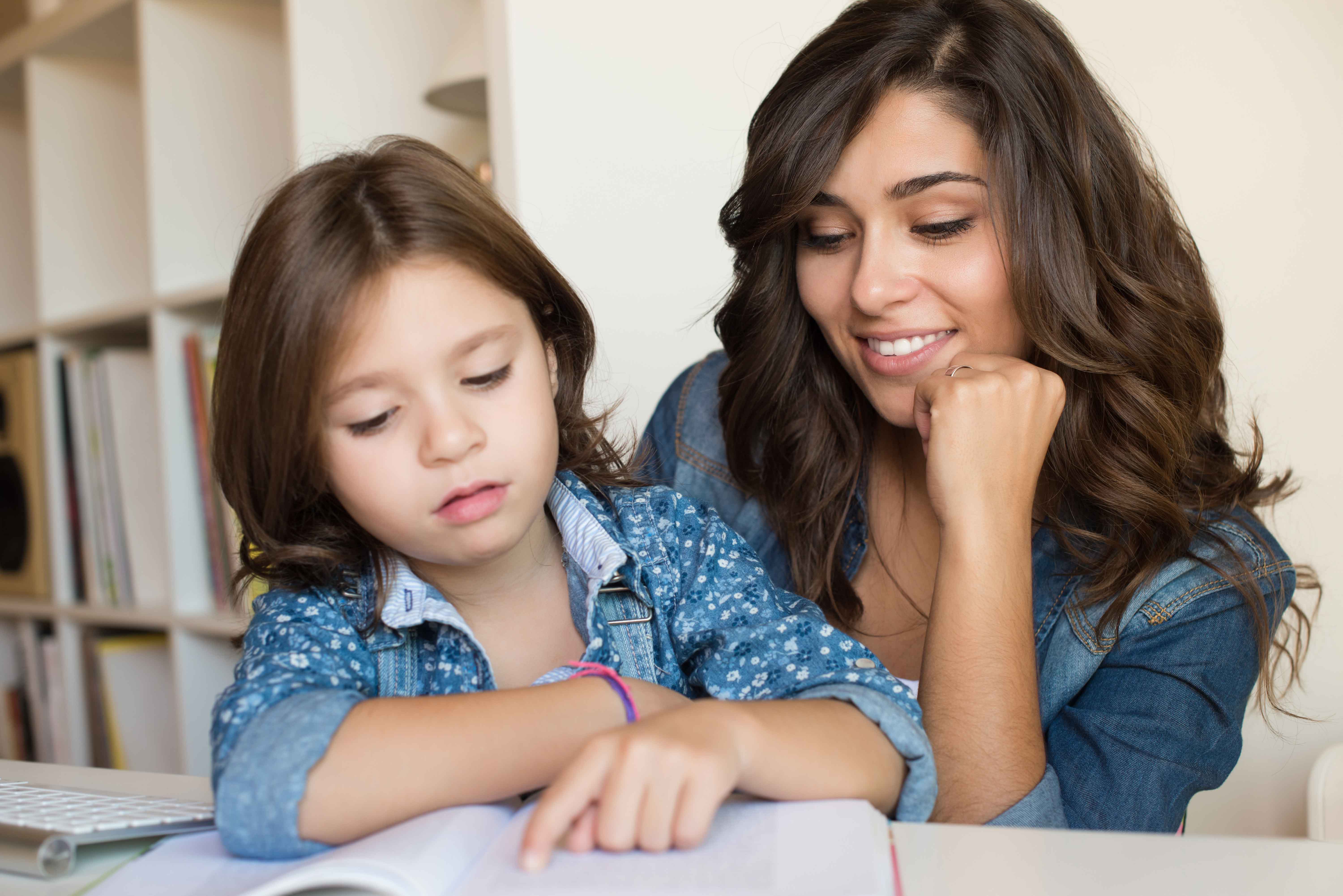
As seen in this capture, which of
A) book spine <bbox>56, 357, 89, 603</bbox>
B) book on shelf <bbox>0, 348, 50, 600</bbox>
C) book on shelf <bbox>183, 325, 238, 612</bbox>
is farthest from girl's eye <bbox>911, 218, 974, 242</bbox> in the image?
book on shelf <bbox>0, 348, 50, 600</bbox>

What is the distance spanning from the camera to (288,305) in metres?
0.87

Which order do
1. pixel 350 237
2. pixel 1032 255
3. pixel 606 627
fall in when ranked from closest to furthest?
pixel 350 237 < pixel 606 627 < pixel 1032 255

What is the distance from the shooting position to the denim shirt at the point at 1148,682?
99 cm

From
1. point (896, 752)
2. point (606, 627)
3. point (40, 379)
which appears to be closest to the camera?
point (896, 752)

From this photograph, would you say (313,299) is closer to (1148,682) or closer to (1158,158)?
(1148,682)

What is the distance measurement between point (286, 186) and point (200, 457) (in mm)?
1331

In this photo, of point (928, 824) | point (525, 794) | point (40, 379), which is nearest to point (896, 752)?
point (928, 824)

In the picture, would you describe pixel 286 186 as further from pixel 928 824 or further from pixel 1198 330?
pixel 1198 330

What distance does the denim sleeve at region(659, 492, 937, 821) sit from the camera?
31.4 inches

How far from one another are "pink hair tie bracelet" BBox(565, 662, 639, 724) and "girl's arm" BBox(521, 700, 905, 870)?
2.8 inches

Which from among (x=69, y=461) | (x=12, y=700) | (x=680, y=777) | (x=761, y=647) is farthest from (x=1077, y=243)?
(x=12, y=700)

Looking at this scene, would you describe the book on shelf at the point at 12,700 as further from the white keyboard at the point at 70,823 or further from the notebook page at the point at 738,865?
the notebook page at the point at 738,865

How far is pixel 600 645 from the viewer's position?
0.96 m

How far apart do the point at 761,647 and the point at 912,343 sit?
426 millimetres
